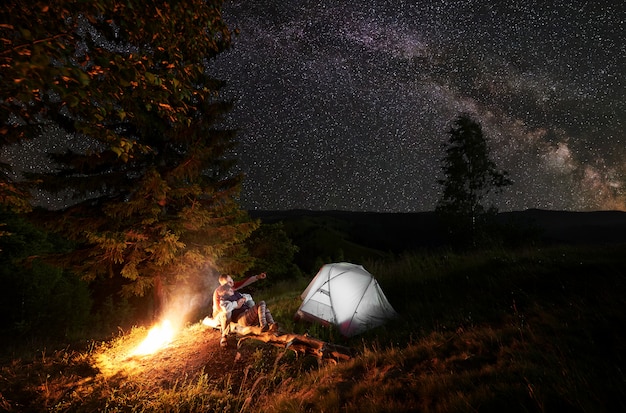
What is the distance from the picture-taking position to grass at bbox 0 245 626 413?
3.33 metres

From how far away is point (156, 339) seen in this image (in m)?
9.26

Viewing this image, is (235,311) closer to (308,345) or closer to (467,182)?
(308,345)

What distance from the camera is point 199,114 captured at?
11641 mm

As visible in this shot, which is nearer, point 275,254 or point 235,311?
point 235,311

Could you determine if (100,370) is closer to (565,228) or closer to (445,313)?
(445,313)

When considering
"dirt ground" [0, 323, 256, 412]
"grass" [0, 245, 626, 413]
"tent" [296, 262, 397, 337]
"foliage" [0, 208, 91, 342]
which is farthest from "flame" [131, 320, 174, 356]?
"foliage" [0, 208, 91, 342]

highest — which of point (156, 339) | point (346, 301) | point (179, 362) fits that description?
point (346, 301)

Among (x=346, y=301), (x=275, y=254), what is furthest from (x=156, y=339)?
(x=275, y=254)

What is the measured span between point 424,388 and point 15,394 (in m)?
7.09

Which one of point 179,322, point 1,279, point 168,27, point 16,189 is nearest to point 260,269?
point 179,322

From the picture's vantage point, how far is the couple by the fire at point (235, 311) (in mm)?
7652

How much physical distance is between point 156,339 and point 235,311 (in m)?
3.06

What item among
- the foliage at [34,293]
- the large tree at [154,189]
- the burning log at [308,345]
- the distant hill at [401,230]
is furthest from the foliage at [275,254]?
the distant hill at [401,230]

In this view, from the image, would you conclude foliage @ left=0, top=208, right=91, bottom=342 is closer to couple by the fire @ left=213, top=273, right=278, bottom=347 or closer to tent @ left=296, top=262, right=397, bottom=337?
couple by the fire @ left=213, top=273, right=278, bottom=347
